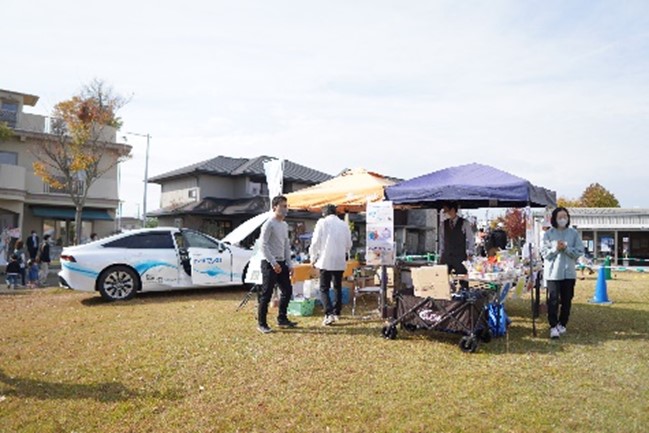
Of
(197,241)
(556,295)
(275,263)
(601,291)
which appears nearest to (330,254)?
(275,263)

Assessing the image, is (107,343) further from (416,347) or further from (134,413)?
(416,347)

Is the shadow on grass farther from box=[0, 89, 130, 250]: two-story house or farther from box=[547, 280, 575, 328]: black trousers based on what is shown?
box=[0, 89, 130, 250]: two-story house

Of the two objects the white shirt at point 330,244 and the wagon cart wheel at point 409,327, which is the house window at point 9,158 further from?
the wagon cart wheel at point 409,327

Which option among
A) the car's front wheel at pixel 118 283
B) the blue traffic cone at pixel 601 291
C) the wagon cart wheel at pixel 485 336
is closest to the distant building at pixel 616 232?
the blue traffic cone at pixel 601 291

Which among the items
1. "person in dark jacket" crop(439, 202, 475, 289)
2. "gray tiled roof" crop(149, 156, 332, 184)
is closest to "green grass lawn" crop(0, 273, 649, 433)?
"person in dark jacket" crop(439, 202, 475, 289)

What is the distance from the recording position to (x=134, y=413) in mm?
3734

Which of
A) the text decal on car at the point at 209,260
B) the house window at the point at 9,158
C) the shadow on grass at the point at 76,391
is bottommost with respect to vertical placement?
the shadow on grass at the point at 76,391

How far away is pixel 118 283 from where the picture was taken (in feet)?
31.2

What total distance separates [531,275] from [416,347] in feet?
7.43

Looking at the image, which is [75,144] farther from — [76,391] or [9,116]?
[76,391]

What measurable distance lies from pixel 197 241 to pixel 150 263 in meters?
1.02

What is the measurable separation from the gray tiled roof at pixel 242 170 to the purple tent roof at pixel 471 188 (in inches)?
887

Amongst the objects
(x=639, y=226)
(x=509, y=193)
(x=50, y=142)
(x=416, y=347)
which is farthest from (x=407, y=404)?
(x=639, y=226)

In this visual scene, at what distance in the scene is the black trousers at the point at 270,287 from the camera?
20.9 ft
